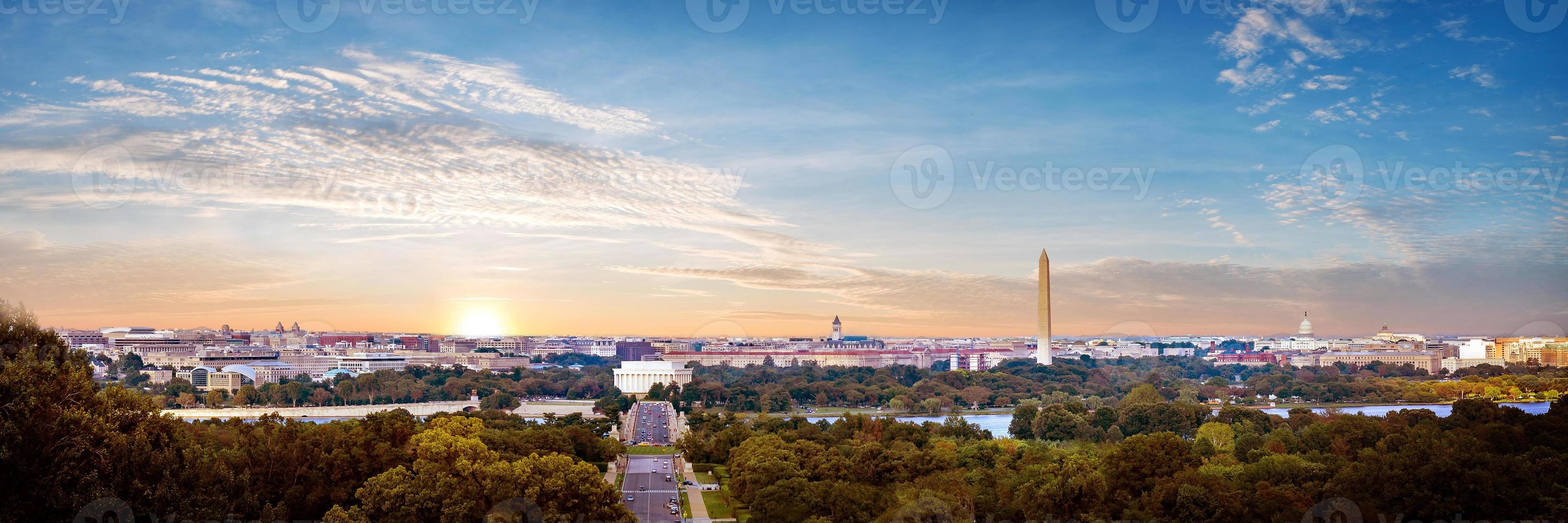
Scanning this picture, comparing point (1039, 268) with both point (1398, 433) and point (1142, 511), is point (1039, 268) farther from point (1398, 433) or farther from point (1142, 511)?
point (1142, 511)

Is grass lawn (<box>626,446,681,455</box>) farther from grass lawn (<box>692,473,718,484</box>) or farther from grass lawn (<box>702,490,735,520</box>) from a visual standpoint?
grass lawn (<box>702,490,735,520</box>)

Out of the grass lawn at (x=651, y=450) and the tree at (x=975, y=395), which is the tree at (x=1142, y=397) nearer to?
the tree at (x=975, y=395)

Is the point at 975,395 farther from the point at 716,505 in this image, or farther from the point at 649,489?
the point at 716,505

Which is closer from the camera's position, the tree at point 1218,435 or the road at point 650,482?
the road at point 650,482

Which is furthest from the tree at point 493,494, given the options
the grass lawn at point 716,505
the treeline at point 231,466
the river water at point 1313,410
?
the river water at point 1313,410

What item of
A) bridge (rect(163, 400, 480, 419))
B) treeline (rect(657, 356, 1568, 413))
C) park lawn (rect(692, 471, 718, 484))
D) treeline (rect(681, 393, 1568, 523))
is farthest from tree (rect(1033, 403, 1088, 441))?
bridge (rect(163, 400, 480, 419))

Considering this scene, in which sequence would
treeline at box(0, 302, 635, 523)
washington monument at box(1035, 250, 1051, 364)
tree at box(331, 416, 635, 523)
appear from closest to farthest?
treeline at box(0, 302, 635, 523), tree at box(331, 416, 635, 523), washington monument at box(1035, 250, 1051, 364)

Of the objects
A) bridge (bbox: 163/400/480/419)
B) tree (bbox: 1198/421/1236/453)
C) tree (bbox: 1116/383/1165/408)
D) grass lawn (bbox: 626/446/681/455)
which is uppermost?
tree (bbox: 1116/383/1165/408)
